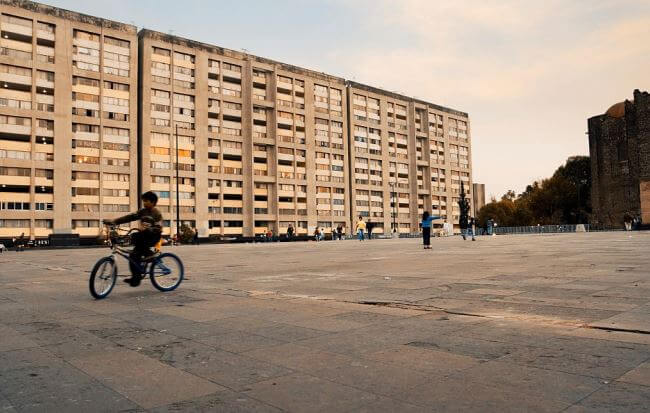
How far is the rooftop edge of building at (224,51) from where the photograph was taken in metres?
72.4

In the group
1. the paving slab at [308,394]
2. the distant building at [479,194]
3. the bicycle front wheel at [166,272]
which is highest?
the distant building at [479,194]

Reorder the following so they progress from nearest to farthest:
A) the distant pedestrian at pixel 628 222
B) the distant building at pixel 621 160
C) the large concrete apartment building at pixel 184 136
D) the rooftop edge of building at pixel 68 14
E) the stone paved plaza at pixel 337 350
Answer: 1. the stone paved plaza at pixel 337 350
2. the distant pedestrian at pixel 628 222
3. the rooftop edge of building at pixel 68 14
4. the large concrete apartment building at pixel 184 136
5. the distant building at pixel 621 160

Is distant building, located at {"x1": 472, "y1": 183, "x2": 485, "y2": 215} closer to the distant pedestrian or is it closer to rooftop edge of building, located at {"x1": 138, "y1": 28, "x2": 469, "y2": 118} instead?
rooftop edge of building, located at {"x1": 138, "y1": 28, "x2": 469, "y2": 118}

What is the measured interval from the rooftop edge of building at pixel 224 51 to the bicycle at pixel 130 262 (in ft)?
236

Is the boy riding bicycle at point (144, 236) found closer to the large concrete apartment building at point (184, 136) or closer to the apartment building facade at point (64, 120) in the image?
the large concrete apartment building at point (184, 136)

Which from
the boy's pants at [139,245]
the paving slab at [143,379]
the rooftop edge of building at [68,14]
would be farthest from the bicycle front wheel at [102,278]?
the rooftop edge of building at [68,14]

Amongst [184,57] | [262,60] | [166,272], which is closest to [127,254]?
[166,272]

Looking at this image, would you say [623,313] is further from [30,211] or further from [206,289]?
[30,211]

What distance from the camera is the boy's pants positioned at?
25.1 feet

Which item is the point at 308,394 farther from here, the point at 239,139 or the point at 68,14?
the point at 239,139

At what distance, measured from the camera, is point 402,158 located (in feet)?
351

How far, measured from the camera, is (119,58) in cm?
6856

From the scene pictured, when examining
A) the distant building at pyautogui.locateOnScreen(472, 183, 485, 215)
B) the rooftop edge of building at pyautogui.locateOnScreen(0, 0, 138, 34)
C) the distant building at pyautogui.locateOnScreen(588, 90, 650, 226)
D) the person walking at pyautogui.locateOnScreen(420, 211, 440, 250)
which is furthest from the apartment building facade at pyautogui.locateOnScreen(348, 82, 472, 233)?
the person walking at pyautogui.locateOnScreen(420, 211, 440, 250)

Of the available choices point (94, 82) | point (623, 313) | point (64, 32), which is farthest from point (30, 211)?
point (623, 313)
